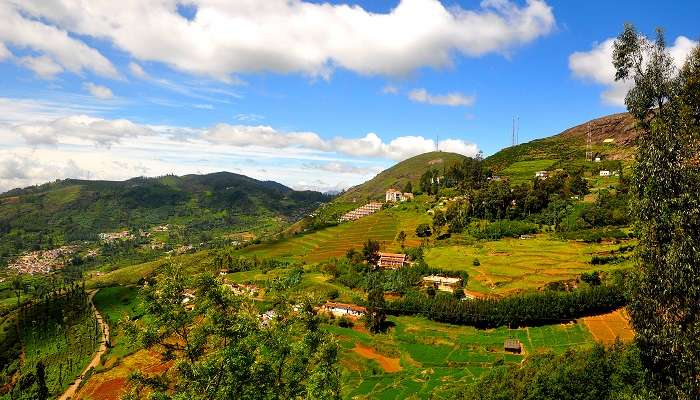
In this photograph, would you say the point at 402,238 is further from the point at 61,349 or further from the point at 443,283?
the point at 61,349

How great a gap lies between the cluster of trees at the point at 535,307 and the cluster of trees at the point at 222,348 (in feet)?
202

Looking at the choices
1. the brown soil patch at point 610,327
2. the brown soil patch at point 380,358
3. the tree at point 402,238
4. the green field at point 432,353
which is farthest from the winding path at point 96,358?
the brown soil patch at point 610,327

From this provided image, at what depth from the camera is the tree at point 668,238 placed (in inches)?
643

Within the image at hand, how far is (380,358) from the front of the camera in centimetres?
6919

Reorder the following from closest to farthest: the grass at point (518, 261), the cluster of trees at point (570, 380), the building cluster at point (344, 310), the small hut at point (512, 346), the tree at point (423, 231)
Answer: the cluster of trees at point (570, 380) < the small hut at point (512, 346) < the grass at point (518, 261) < the building cluster at point (344, 310) < the tree at point (423, 231)

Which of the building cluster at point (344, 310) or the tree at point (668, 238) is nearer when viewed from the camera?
the tree at point (668, 238)

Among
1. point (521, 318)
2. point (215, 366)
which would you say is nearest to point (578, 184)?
point (521, 318)

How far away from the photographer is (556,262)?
8881 cm

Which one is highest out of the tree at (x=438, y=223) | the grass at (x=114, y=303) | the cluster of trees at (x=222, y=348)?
the cluster of trees at (x=222, y=348)

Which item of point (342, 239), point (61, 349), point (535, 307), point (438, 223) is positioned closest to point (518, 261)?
point (535, 307)

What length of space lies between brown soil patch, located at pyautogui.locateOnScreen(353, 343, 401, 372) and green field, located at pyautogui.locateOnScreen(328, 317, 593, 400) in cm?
53

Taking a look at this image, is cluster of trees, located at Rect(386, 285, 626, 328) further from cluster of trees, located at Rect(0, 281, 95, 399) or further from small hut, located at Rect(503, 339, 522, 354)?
cluster of trees, located at Rect(0, 281, 95, 399)

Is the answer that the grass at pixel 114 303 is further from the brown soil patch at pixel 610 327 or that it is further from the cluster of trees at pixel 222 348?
the brown soil patch at pixel 610 327

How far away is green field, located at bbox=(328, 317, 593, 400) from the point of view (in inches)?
2302
